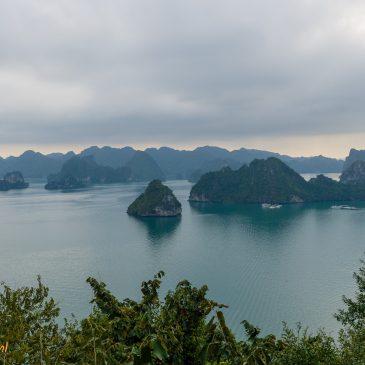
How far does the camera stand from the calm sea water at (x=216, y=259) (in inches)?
2864

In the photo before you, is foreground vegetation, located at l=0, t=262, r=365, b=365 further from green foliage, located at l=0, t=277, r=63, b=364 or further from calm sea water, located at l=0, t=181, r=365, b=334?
calm sea water, located at l=0, t=181, r=365, b=334

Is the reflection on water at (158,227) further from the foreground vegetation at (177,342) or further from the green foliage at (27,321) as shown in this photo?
the foreground vegetation at (177,342)

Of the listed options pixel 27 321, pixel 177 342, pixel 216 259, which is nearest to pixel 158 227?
pixel 216 259

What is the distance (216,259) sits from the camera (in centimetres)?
10981

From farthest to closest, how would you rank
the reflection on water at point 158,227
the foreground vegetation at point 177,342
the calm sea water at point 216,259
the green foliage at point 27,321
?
1. the reflection on water at point 158,227
2. the calm sea water at point 216,259
3. the green foliage at point 27,321
4. the foreground vegetation at point 177,342

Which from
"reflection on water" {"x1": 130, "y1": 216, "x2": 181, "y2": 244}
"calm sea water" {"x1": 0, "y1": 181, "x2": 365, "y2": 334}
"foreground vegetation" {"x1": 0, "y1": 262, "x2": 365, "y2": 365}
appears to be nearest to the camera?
"foreground vegetation" {"x1": 0, "y1": 262, "x2": 365, "y2": 365}

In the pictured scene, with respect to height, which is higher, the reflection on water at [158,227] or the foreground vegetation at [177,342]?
the foreground vegetation at [177,342]

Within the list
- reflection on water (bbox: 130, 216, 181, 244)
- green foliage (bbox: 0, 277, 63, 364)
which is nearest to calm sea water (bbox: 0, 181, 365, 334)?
reflection on water (bbox: 130, 216, 181, 244)

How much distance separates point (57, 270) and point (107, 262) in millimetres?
14651

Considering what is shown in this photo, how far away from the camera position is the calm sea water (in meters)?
72.8

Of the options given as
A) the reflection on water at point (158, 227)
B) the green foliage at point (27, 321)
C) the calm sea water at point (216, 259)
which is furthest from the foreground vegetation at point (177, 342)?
the reflection on water at point (158, 227)

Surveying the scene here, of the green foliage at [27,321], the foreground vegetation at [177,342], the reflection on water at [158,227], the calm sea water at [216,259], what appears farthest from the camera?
the reflection on water at [158,227]

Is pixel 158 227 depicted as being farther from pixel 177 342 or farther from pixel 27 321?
pixel 177 342

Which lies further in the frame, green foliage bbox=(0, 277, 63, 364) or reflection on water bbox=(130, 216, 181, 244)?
reflection on water bbox=(130, 216, 181, 244)
